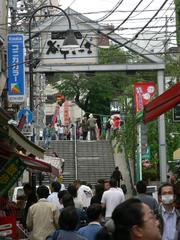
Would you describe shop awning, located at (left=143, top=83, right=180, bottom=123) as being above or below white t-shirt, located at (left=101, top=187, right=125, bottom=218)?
above

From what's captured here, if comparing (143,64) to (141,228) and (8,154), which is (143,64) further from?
(141,228)

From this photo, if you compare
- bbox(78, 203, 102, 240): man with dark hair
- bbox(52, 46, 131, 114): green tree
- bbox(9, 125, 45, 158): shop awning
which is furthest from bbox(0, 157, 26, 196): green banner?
bbox(52, 46, 131, 114): green tree

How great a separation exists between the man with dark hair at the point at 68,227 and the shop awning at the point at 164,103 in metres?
3.91

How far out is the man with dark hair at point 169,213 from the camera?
8.93 meters

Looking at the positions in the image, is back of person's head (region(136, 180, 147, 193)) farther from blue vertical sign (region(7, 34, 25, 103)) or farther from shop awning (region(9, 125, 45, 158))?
blue vertical sign (region(7, 34, 25, 103))

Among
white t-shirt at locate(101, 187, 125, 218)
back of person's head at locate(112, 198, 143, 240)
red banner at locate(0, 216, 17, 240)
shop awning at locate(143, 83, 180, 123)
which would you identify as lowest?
red banner at locate(0, 216, 17, 240)

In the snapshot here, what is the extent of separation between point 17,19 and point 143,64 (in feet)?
19.0

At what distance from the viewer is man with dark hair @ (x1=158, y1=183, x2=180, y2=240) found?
29.3 ft

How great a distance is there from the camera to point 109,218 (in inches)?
368

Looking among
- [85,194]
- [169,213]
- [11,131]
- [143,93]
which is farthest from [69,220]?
[143,93]

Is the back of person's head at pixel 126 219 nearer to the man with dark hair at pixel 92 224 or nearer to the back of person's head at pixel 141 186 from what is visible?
the man with dark hair at pixel 92 224

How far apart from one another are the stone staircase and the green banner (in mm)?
22912

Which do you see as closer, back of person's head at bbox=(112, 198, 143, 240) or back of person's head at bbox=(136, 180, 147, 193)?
back of person's head at bbox=(112, 198, 143, 240)

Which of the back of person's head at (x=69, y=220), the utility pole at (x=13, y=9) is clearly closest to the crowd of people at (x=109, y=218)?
the back of person's head at (x=69, y=220)
